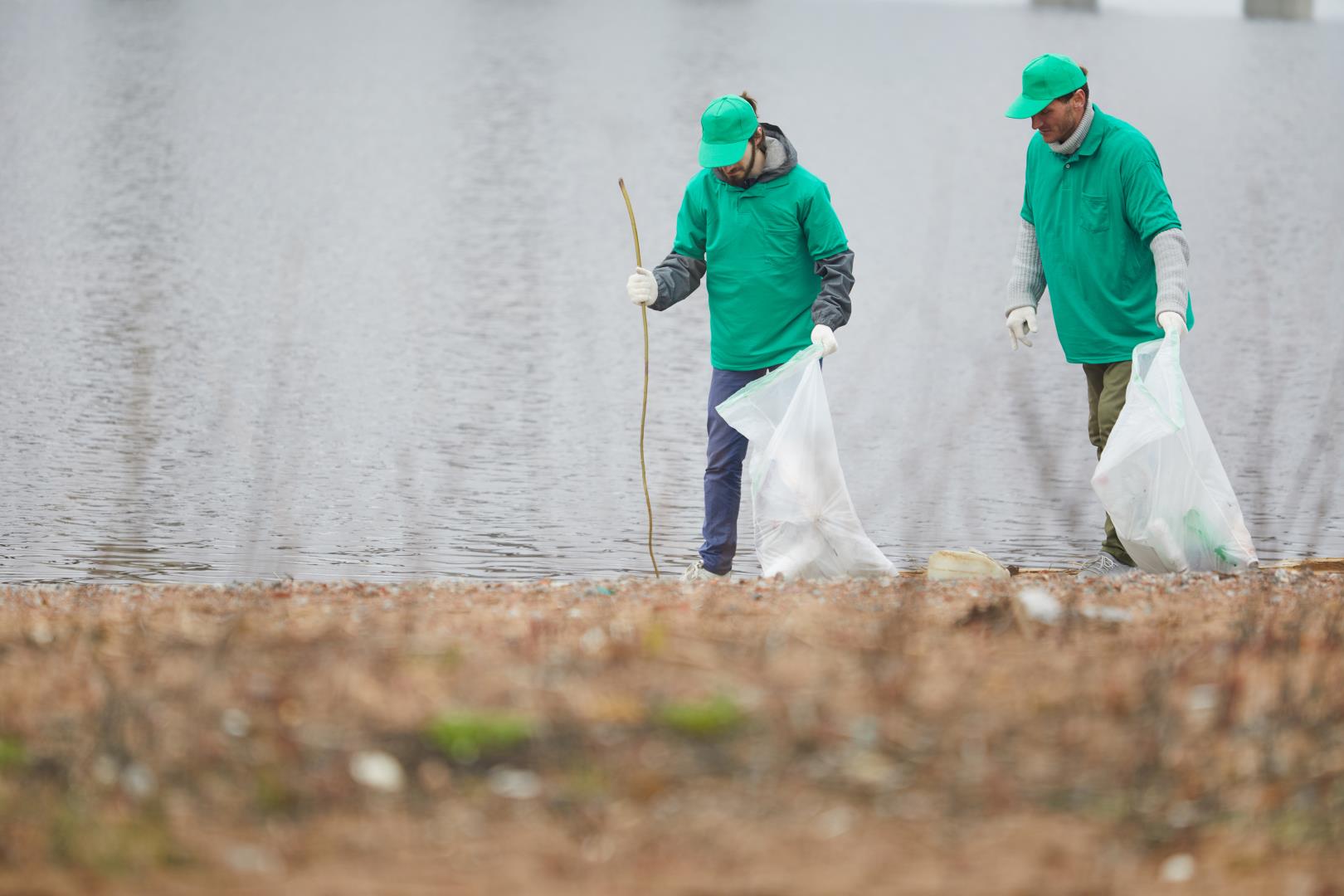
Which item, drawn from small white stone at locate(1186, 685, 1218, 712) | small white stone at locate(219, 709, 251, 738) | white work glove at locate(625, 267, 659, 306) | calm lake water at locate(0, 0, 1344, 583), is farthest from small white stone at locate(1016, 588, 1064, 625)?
white work glove at locate(625, 267, 659, 306)

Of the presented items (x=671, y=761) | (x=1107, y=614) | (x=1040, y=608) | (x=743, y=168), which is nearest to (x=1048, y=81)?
(x=743, y=168)

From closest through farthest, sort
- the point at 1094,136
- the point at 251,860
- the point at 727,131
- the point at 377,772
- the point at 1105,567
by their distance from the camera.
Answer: the point at 251,860, the point at 377,772, the point at 727,131, the point at 1094,136, the point at 1105,567

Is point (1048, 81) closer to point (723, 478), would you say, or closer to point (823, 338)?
point (823, 338)

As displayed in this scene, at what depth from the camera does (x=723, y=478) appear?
18.2ft

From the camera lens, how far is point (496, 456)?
856cm

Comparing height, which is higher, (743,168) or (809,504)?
(743,168)

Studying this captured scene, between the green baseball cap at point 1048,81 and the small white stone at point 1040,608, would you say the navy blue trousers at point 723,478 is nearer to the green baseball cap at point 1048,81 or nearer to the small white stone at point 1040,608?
the green baseball cap at point 1048,81

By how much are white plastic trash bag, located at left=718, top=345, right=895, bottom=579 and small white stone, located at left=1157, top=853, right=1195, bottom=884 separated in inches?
104

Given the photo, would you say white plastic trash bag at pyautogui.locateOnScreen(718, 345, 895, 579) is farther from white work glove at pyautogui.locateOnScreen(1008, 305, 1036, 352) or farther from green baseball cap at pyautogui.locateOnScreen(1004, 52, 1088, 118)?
green baseball cap at pyautogui.locateOnScreen(1004, 52, 1088, 118)

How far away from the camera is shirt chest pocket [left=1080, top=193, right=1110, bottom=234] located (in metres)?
5.27

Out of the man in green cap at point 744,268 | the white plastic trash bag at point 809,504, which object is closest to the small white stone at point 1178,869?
the white plastic trash bag at point 809,504

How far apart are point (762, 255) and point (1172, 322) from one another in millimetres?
1362

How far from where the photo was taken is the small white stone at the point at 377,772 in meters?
2.57

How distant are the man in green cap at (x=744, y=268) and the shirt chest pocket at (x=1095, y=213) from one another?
807 mm
